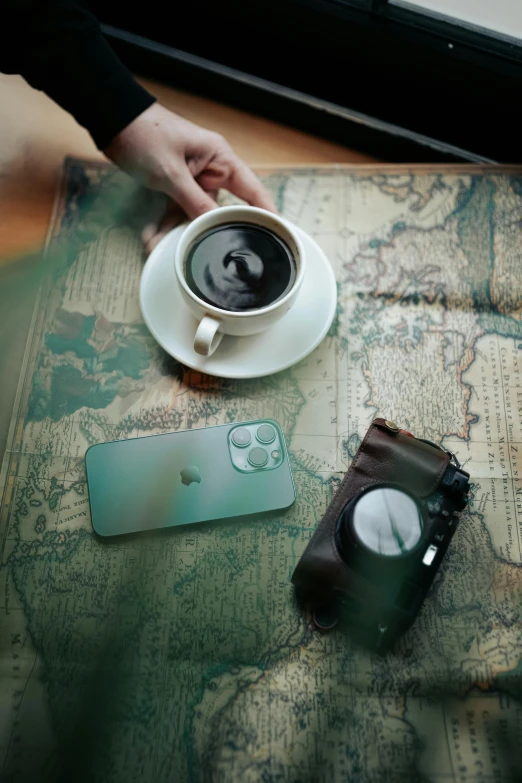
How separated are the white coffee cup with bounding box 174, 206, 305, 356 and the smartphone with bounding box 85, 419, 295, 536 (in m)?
0.12

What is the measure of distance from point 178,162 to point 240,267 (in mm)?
197

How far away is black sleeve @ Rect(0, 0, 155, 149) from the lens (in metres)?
0.79

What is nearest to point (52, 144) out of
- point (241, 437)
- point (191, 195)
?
point (191, 195)

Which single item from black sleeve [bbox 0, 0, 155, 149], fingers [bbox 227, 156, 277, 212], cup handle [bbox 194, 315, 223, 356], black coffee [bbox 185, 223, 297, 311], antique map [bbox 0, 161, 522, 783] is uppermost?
black sleeve [bbox 0, 0, 155, 149]

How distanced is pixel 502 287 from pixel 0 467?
71 centimetres

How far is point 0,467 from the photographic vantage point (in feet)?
2.52

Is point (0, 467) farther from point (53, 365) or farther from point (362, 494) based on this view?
point (362, 494)

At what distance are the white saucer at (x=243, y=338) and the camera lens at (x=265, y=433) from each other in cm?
7

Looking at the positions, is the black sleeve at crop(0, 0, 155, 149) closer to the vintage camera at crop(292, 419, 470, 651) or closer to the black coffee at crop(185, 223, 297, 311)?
the black coffee at crop(185, 223, 297, 311)

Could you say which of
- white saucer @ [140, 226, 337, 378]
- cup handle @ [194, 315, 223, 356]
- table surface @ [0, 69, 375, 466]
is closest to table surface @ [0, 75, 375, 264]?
table surface @ [0, 69, 375, 466]

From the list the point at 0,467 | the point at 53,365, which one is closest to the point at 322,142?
the point at 53,365

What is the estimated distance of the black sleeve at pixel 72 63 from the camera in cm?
79

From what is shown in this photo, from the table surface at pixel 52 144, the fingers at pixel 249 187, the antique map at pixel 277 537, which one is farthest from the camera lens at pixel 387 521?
the table surface at pixel 52 144

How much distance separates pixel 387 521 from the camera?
64cm
